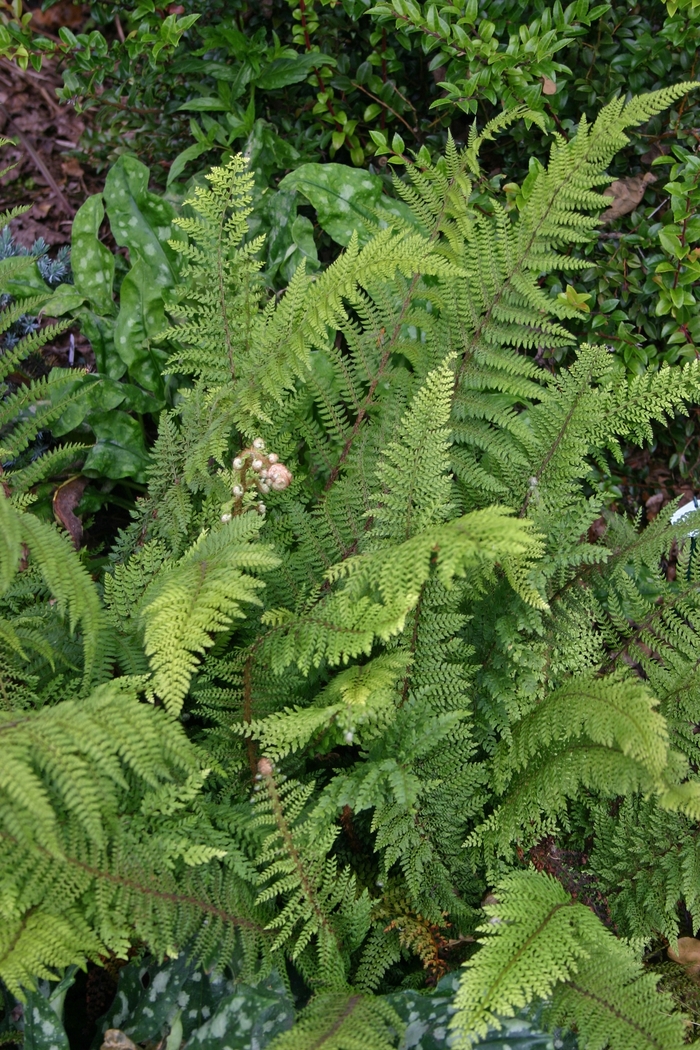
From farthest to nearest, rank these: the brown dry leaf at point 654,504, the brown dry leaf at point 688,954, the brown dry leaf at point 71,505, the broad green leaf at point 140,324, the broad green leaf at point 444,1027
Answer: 1. the brown dry leaf at point 654,504
2. the broad green leaf at point 140,324
3. the brown dry leaf at point 71,505
4. the brown dry leaf at point 688,954
5. the broad green leaf at point 444,1027

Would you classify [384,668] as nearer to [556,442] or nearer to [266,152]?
[556,442]

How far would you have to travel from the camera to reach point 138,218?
2.59 metres

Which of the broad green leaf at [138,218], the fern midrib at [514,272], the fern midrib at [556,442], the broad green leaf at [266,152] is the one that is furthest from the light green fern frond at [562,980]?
the broad green leaf at [266,152]

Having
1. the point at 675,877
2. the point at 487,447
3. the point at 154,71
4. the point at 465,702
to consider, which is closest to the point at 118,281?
the point at 154,71

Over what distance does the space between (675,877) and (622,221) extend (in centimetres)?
194

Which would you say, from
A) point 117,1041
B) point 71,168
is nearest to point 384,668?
point 117,1041

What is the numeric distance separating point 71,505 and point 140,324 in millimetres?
599

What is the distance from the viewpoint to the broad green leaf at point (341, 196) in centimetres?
255

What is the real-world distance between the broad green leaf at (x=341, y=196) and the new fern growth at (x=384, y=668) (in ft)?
1.08

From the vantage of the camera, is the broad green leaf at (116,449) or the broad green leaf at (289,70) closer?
the broad green leaf at (116,449)

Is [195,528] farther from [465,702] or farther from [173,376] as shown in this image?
[465,702]

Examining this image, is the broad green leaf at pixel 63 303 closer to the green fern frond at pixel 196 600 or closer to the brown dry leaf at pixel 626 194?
the green fern frond at pixel 196 600

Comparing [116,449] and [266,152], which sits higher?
[266,152]

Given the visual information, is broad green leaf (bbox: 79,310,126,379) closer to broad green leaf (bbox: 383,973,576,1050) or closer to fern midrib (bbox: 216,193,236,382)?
fern midrib (bbox: 216,193,236,382)
